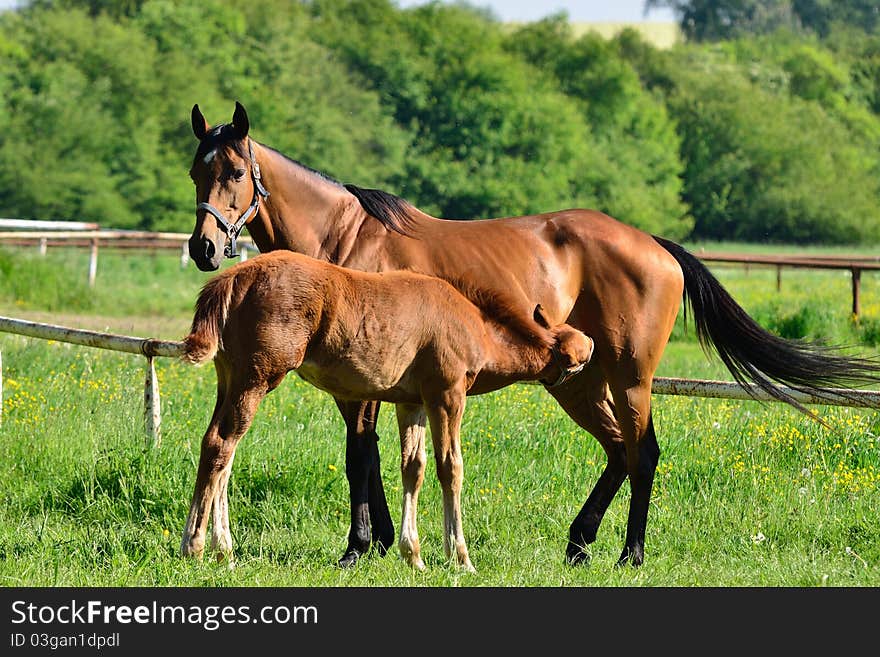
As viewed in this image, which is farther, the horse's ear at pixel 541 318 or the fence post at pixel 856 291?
the fence post at pixel 856 291

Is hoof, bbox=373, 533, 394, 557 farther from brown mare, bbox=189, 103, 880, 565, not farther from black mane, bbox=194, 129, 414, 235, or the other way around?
black mane, bbox=194, 129, 414, 235

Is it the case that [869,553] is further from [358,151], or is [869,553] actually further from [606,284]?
[358,151]

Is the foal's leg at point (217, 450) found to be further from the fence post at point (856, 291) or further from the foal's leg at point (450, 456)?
the fence post at point (856, 291)

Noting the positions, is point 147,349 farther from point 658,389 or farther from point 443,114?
point 443,114

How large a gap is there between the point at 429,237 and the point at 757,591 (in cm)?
255

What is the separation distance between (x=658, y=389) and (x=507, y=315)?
1838mm

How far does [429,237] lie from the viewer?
256 inches

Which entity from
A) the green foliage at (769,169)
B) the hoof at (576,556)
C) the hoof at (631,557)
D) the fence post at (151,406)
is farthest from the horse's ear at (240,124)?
the green foliage at (769,169)

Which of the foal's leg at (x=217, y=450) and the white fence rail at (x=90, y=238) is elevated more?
the foal's leg at (x=217, y=450)

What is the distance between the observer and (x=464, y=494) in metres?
7.22

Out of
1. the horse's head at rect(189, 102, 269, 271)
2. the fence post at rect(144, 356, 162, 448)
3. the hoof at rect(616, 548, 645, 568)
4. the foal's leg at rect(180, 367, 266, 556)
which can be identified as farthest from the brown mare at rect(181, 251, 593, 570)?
the fence post at rect(144, 356, 162, 448)

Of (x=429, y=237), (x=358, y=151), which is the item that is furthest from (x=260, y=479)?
(x=358, y=151)

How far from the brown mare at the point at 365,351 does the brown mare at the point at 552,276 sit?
365mm

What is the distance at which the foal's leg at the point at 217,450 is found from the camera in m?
5.32
